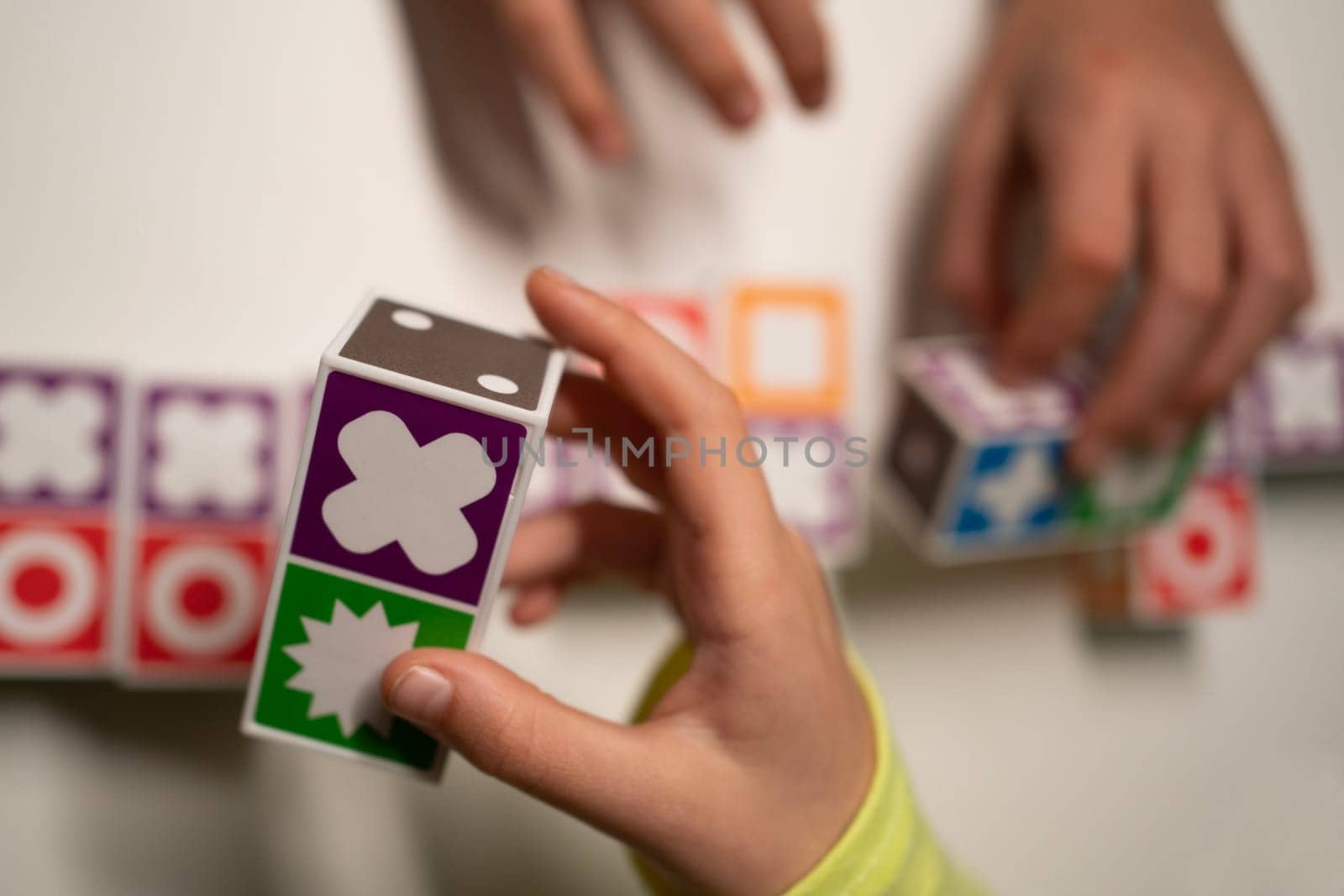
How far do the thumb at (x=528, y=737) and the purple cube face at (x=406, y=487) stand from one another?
0.04 meters

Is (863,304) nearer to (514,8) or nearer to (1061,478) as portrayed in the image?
(1061,478)

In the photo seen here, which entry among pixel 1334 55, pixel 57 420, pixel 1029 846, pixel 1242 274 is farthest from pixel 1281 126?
pixel 57 420

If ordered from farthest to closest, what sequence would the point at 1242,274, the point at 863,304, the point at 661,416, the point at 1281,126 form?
the point at 1281,126, the point at 863,304, the point at 1242,274, the point at 661,416

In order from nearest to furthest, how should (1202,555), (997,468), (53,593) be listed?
(53,593) → (997,468) → (1202,555)

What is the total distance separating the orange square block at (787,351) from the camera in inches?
31.6

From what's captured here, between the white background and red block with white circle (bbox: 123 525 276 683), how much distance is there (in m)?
0.05

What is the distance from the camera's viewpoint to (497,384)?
0.45 meters

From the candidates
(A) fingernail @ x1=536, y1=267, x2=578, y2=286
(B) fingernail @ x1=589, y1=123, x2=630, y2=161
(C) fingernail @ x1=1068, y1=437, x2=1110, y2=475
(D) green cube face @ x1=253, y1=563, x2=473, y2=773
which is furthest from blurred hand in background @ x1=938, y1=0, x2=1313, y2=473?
(D) green cube face @ x1=253, y1=563, x2=473, y2=773

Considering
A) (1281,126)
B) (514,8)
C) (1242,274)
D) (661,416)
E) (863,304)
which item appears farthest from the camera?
(1281,126)

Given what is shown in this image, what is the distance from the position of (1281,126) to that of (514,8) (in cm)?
85

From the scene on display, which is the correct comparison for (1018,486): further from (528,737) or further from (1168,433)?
(528,737)

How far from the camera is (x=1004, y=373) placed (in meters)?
0.81

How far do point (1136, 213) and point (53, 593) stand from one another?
2.77ft

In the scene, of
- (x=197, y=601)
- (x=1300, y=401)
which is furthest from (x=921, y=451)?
(x=197, y=601)
